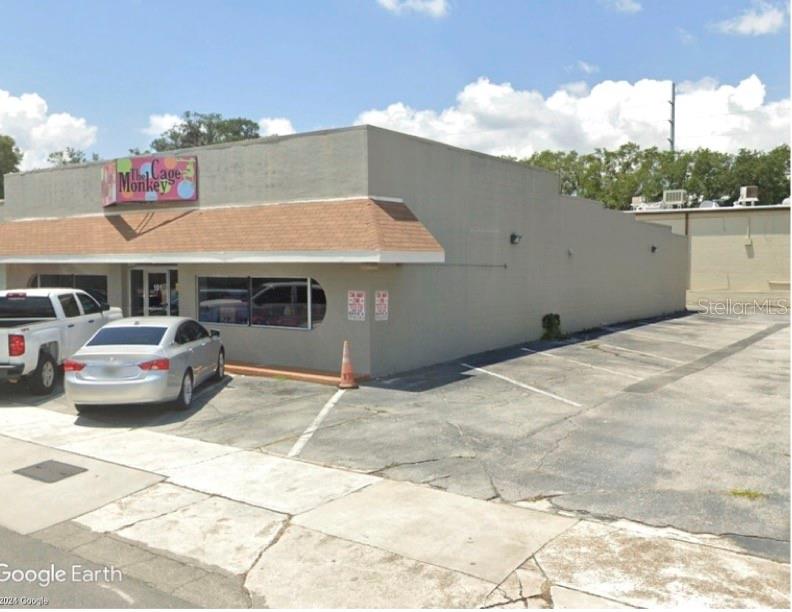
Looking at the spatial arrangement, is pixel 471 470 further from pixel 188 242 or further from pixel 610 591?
pixel 188 242

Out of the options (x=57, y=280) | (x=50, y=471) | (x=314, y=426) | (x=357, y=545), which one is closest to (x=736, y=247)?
(x=57, y=280)

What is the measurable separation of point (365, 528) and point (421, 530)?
0.52 m

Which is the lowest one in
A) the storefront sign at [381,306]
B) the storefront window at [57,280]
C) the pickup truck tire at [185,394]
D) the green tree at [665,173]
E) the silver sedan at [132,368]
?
the pickup truck tire at [185,394]

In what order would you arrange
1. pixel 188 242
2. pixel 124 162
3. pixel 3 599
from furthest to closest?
pixel 124 162 < pixel 188 242 < pixel 3 599

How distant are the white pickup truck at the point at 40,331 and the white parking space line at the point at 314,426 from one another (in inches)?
214

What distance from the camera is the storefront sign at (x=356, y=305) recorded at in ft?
47.9

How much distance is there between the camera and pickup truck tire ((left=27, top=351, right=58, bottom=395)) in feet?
42.5

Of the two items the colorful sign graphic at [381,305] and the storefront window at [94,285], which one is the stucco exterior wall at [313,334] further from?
the storefront window at [94,285]

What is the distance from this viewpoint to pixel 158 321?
1222 cm

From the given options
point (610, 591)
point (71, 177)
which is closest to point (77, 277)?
point (71, 177)

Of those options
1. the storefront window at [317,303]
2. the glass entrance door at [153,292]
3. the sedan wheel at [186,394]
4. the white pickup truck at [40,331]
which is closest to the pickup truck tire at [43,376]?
the white pickup truck at [40,331]

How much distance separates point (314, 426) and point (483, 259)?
909 cm

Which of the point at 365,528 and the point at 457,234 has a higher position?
the point at 457,234

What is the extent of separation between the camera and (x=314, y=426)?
1068 cm
